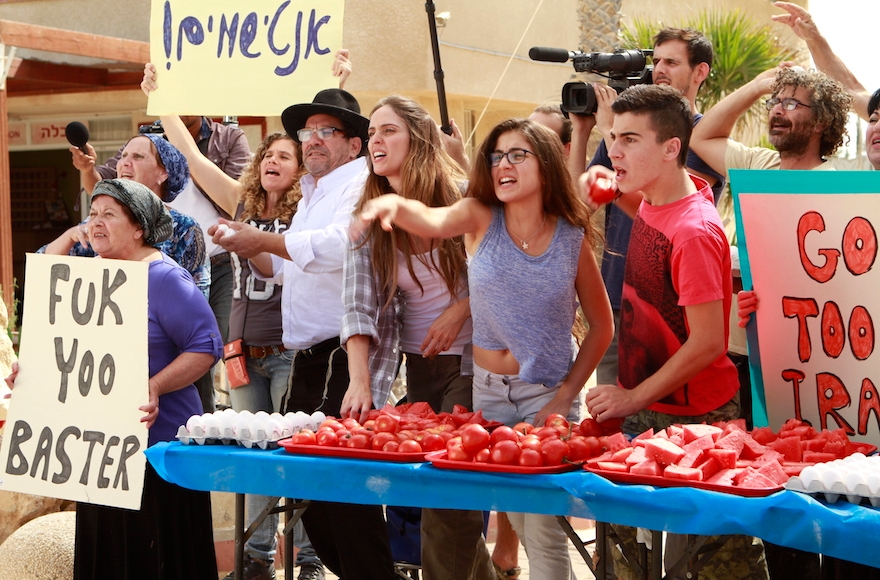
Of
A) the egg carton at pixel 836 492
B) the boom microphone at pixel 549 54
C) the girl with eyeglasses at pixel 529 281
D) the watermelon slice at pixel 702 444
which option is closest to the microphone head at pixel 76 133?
the boom microphone at pixel 549 54

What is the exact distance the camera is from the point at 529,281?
3658mm

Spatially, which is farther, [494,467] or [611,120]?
[611,120]

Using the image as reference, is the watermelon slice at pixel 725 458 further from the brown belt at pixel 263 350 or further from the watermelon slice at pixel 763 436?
the brown belt at pixel 263 350

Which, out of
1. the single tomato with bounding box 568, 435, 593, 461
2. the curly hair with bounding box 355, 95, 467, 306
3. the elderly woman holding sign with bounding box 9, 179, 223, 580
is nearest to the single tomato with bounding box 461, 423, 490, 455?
the single tomato with bounding box 568, 435, 593, 461

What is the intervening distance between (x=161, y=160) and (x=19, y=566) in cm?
189

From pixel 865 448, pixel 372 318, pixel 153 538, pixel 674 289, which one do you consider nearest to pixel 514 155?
pixel 674 289

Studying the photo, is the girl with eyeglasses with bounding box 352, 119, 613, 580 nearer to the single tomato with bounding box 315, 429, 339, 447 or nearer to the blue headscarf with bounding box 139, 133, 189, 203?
the single tomato with bounding box 315, 429, 339, 447

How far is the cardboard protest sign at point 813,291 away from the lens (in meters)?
3.29

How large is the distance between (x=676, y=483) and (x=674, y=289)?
2.90ft

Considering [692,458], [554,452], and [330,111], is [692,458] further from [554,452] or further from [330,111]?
[330,111]

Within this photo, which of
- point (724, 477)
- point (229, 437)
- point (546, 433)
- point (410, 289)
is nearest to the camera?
point (724, 477)

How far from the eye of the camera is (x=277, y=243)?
4152 mm

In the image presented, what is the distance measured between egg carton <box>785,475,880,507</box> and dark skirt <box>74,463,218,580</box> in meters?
2.25

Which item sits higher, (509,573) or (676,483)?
(676,483)
